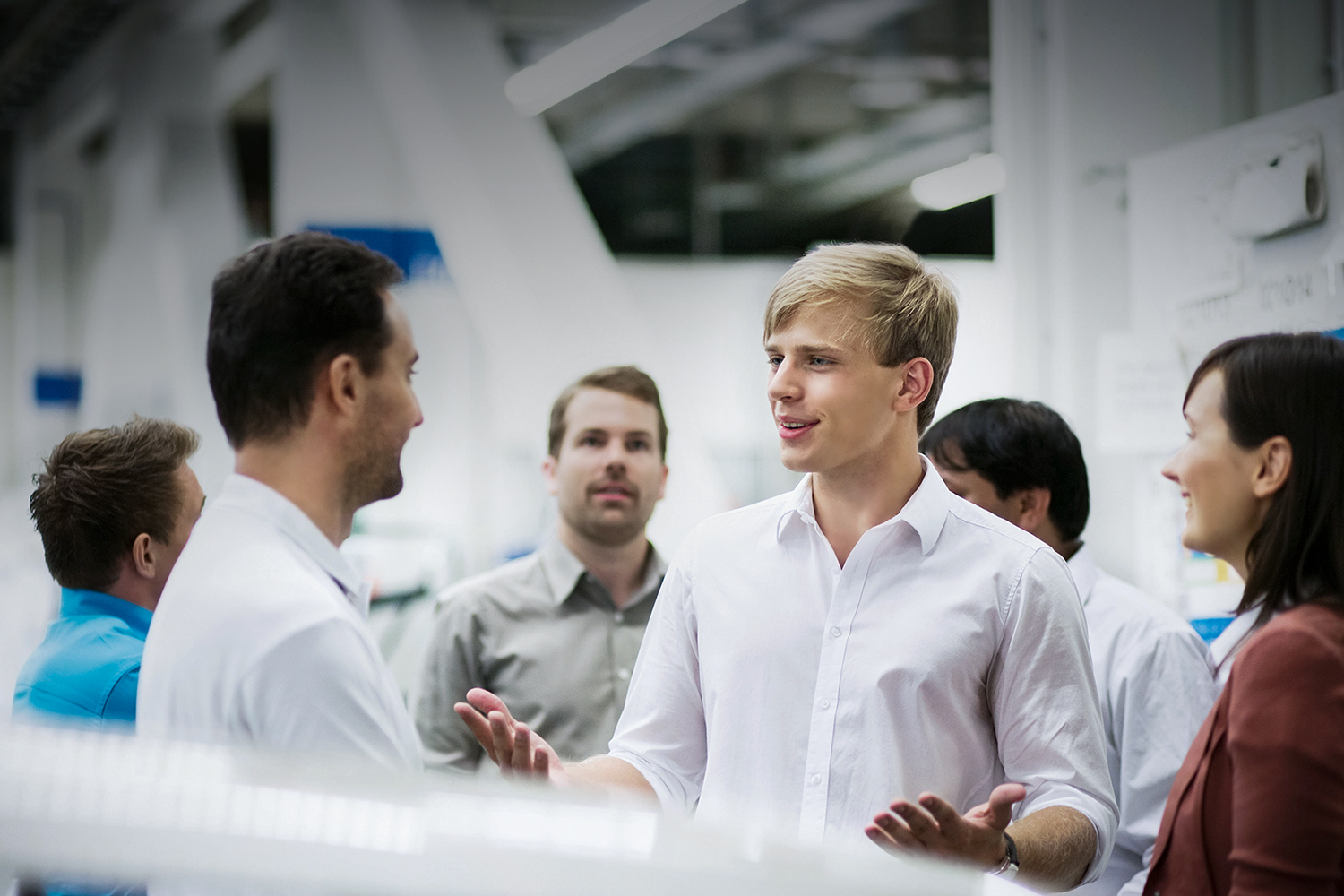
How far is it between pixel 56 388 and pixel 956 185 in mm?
7316

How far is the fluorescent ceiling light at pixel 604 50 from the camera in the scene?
4902 mm

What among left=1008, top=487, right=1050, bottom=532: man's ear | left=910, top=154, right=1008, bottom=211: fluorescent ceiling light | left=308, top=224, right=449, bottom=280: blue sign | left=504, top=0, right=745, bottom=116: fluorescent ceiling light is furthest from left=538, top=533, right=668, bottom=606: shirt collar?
left=504, top=0, right=745, bottom=116: fluorescent ceiling light

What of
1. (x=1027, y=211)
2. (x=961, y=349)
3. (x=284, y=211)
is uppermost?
(x=284, y=211)

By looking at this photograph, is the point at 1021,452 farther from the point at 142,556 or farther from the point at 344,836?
the point at 344,836

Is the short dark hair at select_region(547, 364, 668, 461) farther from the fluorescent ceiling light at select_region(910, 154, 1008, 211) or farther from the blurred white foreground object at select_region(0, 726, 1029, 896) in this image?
the blurred white foreground object at select_region(0, 726, 1029, 896)

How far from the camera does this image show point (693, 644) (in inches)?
71.7

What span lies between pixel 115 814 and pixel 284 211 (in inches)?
193

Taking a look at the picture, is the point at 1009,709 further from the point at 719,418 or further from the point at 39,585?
the point at 39,585

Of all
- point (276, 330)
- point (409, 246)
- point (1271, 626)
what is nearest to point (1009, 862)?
point (1271, 626)

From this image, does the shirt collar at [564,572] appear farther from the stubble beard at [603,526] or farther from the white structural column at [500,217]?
the white structural column at [500,217]

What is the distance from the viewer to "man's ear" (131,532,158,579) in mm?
1899

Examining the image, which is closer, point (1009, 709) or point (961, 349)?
point (1009, 709)

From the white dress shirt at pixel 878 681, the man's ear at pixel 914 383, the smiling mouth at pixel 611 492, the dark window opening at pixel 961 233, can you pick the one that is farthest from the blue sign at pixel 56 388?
the man's ear at pixel 914 383

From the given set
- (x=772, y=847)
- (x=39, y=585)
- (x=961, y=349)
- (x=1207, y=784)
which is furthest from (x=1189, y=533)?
(x=39, y=585)
